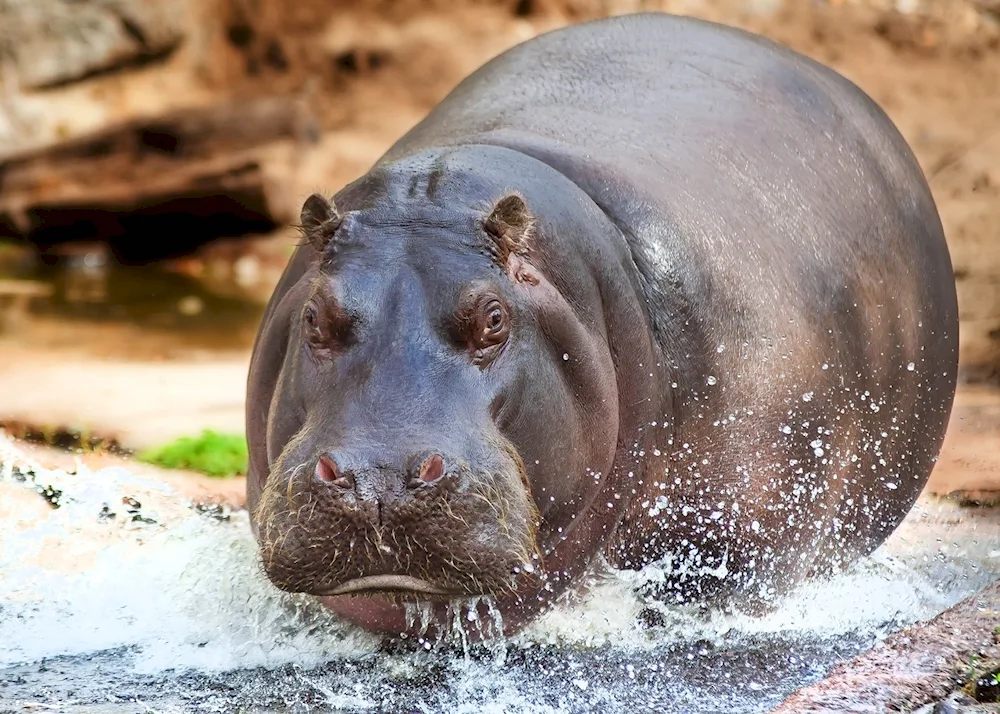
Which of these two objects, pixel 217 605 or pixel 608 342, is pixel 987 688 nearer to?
pixel 608 342

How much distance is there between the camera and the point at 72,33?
13.6 metres

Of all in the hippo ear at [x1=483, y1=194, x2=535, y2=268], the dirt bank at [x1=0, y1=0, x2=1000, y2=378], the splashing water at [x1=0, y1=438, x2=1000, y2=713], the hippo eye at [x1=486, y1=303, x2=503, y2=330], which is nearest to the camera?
the hippo eye at [x1=486, y1=303, x2=503, y2=330]

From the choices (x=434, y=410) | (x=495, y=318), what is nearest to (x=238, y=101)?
(x=495, y=318)

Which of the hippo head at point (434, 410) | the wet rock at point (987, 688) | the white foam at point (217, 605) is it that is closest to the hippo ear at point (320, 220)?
the hippo head at point (434, 410)

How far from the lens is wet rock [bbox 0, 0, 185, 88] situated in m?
13.5

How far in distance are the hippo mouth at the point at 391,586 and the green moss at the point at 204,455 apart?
3.38 meters

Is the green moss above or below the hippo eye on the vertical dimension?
below

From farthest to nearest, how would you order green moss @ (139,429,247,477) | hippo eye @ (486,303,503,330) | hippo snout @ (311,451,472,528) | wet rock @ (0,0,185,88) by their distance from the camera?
wet rock @ (0,0,185,88) → green moss @ (139,429,247,477) → hippo eye @ (486,303,503,330) → hippo snout @ (311,451,472,528)

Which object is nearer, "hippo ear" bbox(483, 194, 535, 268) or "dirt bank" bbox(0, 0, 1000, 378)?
"hippo ear" bbox(483, 194, 535, 268)

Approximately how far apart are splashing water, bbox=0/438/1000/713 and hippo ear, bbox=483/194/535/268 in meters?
1.00

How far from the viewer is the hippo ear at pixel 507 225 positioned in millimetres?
3957

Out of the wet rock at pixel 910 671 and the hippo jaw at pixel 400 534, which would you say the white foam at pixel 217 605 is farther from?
the wet rock at pixel 910 671

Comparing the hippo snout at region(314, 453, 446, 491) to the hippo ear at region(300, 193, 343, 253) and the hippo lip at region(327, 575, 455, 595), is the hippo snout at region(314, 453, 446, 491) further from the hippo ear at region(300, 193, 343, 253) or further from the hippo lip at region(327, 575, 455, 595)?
the hippo ear at region(300, 193, 343, 253)

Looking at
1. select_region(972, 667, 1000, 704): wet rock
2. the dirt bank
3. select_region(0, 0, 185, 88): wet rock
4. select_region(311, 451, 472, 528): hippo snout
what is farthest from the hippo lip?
select_region(0, 0, 185, 88): wet rock
